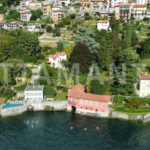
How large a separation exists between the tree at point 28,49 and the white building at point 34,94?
17.3m

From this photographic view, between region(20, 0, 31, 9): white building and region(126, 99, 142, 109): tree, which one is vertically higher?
region(20, 0, 31, 9): white building

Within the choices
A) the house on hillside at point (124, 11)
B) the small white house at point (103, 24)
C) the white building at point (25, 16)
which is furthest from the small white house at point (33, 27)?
the house on hillside at point (124, 11)

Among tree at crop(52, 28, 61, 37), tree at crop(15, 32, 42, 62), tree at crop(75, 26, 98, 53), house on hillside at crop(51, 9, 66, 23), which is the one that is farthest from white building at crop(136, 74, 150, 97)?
house on hillside at crop(51, 9, 66, 23)

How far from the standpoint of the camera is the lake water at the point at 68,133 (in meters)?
32.0

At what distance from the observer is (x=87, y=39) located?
58.3 m

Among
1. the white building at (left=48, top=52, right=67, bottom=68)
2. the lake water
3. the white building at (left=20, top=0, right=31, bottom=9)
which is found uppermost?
the white building at (left=20, top=0, right=31, bottom=9)

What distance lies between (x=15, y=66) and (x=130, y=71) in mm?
23790

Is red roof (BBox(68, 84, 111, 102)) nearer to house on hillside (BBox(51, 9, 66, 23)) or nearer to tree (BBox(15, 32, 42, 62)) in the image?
tree (BBox(15, 32, 42, 62))

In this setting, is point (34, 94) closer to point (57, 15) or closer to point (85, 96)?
point (85, 96)

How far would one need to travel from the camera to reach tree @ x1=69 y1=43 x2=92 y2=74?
52.1 metres

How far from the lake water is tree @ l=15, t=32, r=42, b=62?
22.1 m

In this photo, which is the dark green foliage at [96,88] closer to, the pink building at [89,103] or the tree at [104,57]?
the pink building at [89,103]

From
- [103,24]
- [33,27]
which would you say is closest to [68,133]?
[103,24]

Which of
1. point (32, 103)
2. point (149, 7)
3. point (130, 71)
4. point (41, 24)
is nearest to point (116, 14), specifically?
point (149, 7)
